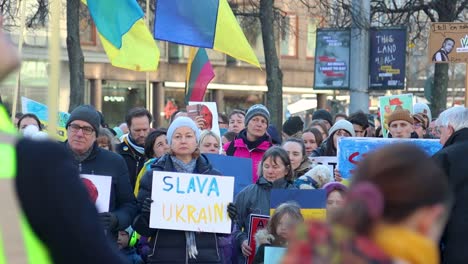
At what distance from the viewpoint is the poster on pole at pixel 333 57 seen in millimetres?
18391

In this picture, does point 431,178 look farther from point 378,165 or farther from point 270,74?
point 270,74

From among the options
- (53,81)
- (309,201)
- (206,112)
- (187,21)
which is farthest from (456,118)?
(206,112)

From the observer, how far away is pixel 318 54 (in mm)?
19031

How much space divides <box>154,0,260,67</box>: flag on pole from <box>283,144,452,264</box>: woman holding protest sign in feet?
27.7

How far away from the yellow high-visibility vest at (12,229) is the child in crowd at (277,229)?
13.0 ft

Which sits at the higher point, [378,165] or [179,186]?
[378,165]

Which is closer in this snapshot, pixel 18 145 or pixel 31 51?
pixel 18 145

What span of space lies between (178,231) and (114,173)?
57 centimetres

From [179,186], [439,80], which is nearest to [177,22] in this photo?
[179,186]

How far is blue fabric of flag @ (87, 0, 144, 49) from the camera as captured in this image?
9797mm

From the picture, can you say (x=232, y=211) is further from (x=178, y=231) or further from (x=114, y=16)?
(x=114, y=16)

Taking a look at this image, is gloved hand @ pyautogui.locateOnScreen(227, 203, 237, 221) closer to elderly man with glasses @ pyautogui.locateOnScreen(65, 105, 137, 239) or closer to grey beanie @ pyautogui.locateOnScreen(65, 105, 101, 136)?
elderly man with glasses @ pyautogui.locateOnScreen(65, 105, 137, 239)

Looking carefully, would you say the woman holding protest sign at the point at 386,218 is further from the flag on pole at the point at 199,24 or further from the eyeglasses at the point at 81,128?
the flag on pole at the point at 199,24

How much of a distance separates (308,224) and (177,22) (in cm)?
892
